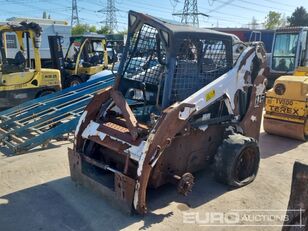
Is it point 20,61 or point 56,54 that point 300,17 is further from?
point 20,61

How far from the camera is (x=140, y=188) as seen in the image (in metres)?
3.85

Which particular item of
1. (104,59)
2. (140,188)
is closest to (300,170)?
(140,188)

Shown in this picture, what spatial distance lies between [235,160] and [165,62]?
1.58m

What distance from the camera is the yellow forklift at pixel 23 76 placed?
28.9ft

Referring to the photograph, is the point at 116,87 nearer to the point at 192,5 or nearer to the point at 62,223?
the point at 62,223

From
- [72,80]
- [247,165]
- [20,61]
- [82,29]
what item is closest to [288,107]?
[247,165]

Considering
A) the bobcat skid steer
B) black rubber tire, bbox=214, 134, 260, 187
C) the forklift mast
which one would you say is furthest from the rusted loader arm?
the forklift mast

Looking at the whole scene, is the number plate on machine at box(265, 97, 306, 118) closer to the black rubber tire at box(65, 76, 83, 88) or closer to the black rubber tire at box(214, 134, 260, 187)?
the black rubber tire at box(214, 134, 260, 187)

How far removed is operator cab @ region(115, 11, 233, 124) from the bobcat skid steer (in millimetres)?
13

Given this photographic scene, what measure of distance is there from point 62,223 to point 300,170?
263cm

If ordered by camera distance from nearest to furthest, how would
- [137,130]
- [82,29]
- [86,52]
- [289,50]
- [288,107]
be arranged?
[137,130]
[288,107]
[86,52]
[289,50]
[82,29]

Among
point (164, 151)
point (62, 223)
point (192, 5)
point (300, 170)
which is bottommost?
point (62, 223)

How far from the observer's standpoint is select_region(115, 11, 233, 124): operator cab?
4293mm

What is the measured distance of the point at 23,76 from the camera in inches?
355
